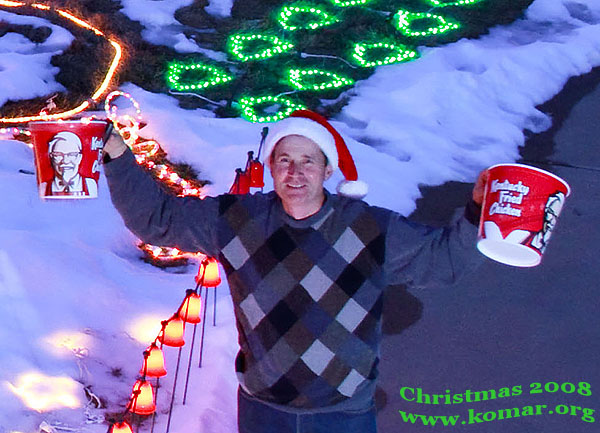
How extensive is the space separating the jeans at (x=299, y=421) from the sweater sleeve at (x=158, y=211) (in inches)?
17.5

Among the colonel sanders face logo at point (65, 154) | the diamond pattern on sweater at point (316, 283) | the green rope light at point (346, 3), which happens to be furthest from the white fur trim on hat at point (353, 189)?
the green rope light at point (346, 3)

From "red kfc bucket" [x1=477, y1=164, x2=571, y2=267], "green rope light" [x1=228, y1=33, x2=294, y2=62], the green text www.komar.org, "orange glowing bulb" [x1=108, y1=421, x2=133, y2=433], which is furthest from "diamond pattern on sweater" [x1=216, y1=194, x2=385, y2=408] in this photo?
"green rope light" [x1=228, y1=33, x2=294, y2=62]

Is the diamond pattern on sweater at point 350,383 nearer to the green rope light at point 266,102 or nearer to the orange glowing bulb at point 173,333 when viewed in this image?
the orange glowing bulb at point 173,333

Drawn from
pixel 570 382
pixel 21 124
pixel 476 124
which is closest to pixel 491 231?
pixel 570 382

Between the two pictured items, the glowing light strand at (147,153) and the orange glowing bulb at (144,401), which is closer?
the orange glowing bulb at (144,401)

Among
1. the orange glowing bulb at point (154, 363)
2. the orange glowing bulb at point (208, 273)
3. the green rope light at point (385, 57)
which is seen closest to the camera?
the orange glowing bulb at point (154, 363)

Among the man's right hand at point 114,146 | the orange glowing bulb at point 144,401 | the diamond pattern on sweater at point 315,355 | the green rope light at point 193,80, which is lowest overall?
the green rope light at point 193,80

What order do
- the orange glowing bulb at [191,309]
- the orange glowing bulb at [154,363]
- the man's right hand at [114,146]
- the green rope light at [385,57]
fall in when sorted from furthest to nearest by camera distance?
the green rope light at [385,57]
the orange glowing bulb at [191,309]
the orange glowing bulb at [154,363]
the man's right hand at [114,146]

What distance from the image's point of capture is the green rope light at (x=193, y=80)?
23.5 feet

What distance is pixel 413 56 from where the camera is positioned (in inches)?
319

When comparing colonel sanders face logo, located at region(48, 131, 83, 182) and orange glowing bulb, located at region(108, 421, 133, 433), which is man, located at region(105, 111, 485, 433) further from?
orange glowing bulb, located at region(108, 421, 133, 433)

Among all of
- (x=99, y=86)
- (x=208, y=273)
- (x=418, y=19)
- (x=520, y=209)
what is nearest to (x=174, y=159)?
(x=99, y=86)

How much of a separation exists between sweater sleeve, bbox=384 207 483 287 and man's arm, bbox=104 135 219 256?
49 centimetres

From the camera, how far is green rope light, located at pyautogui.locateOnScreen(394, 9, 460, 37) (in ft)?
28.1
